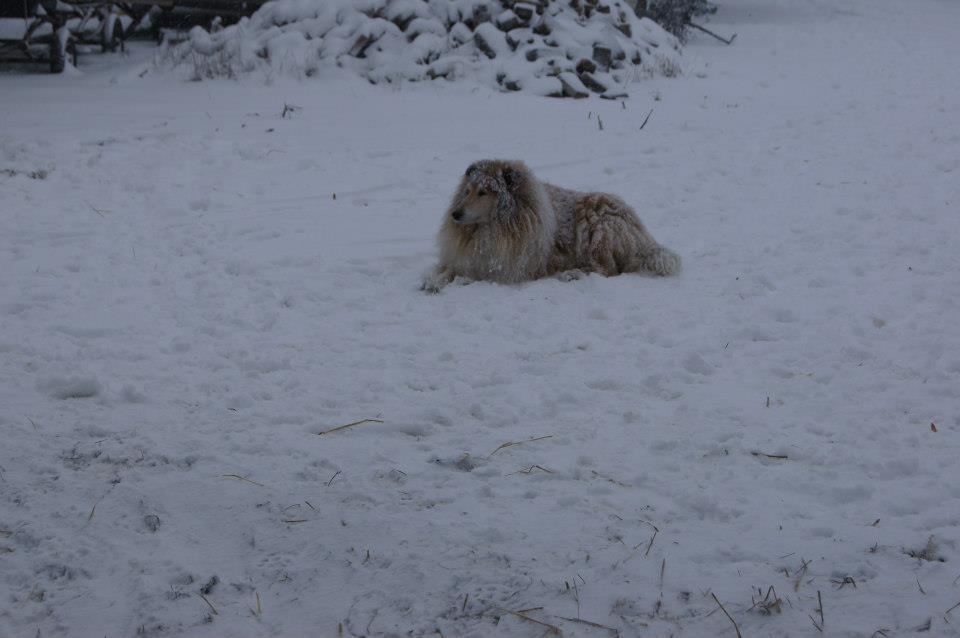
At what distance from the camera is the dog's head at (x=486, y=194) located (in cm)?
623

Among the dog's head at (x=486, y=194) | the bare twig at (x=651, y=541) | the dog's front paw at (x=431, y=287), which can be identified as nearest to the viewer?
the bare twig at (x=651, y=541)

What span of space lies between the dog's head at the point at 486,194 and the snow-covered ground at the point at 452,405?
2.10ft

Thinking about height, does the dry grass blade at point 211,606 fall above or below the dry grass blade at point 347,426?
below

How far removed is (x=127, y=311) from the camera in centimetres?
533

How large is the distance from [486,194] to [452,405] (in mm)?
2467

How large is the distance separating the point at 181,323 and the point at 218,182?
367cm

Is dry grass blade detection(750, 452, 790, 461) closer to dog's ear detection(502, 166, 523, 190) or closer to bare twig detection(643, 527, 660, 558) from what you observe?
bare twig detection(643, 527, 660, 558)

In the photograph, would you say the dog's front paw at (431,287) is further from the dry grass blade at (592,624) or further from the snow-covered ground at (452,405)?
the dry grass blade at (592,624)

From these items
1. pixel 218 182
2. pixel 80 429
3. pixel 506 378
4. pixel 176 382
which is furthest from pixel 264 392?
pixel 218 182

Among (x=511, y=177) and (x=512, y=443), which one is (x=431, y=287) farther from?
(x=512, y=443)

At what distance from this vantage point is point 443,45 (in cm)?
1390

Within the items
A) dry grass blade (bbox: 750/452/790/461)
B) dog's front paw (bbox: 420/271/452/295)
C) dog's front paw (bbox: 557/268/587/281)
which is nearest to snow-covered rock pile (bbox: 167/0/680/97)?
dog's front paw (bbox: 557/268/587/281)

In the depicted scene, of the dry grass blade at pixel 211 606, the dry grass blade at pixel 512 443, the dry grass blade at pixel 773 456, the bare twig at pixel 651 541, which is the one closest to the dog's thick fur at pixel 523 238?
the dry grass blade at pixel 512 443

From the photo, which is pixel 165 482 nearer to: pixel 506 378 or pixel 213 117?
pixel 506 378
